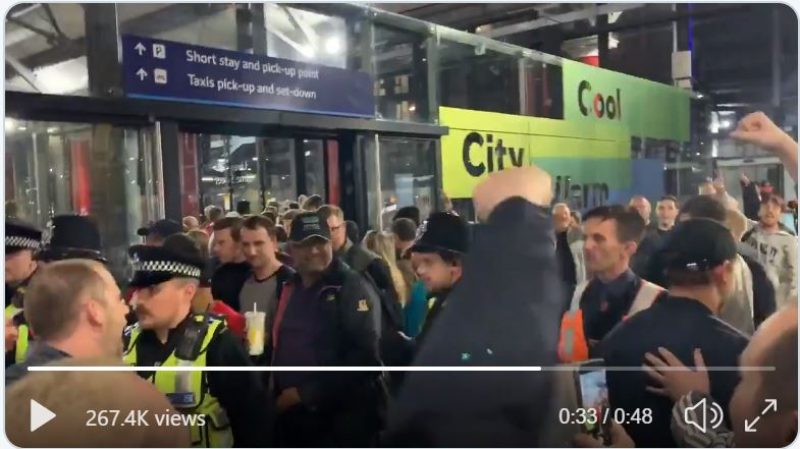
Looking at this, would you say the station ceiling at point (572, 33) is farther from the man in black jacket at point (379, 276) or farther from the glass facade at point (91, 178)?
the man in black jacket at point (379, 276)

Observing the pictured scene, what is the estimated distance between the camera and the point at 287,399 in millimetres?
1744

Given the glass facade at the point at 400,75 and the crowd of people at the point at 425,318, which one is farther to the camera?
the glass facade at the point at 400,75

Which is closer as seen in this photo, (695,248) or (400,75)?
(695,248)

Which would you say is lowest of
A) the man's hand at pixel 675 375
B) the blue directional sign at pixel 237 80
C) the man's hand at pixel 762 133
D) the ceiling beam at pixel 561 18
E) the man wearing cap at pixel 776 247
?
the man's hand at pixel 675 375

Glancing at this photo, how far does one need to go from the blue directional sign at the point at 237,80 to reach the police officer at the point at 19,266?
1.33ft

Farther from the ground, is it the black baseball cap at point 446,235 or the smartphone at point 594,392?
the black baseball cap at point 446,235

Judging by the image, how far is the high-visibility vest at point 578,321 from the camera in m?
1.66

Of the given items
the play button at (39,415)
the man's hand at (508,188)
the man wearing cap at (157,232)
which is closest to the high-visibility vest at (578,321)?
the man's hand at (508,188)

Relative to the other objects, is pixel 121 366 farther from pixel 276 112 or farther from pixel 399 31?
pixel 399 31

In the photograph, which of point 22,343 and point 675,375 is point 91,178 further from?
point 675,375

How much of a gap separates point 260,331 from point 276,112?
1.69 feet

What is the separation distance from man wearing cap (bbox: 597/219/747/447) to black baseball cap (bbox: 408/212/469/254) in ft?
1.28

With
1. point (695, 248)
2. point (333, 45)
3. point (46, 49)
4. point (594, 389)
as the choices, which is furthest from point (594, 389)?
point (46, 49)

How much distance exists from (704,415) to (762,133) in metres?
0.65
